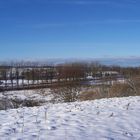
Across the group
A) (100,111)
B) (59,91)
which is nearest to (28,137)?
(100,111)

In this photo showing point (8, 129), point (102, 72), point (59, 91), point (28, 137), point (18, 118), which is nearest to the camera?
point (28, 137)

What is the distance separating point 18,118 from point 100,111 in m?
2.63

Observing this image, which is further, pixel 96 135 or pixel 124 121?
pixel 124 121

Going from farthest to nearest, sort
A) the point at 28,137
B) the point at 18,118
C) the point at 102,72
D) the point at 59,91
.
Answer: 1. the point at 102,72
2. the point at 59,91
3. the point at 18,118
4. the point at 28,137

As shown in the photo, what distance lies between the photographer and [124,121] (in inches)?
350

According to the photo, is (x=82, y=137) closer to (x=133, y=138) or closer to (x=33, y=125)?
Answer: (x=133, y=138)

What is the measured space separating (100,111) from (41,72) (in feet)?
348

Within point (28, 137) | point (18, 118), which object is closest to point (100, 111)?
point (18, 118)

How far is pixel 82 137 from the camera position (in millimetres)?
6926

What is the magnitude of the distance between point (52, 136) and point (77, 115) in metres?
2.97

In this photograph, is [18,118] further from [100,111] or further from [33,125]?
[100,111]

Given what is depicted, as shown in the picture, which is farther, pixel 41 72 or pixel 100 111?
pixel 41 72

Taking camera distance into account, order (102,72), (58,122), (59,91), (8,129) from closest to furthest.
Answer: (8,129) < (58,122) < (59,91) < (102,72)

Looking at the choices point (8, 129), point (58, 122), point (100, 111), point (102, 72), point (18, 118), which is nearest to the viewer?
point (8, 129)
